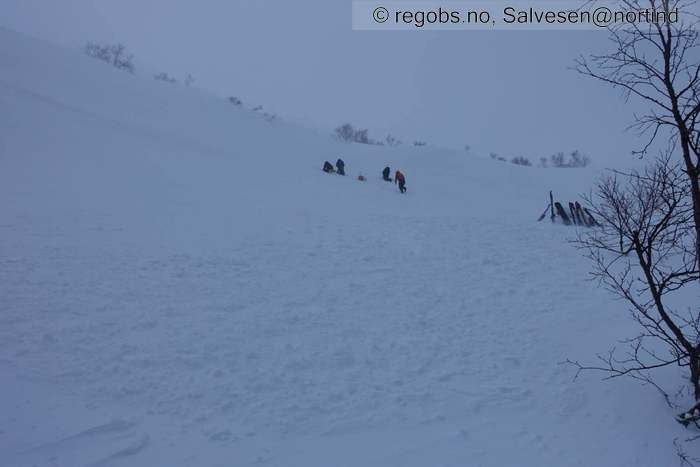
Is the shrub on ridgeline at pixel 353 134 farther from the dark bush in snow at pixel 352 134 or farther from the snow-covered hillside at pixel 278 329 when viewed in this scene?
the snow-covered hillside at pixel 278 329

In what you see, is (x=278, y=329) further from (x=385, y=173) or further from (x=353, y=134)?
(x=353, y=134)

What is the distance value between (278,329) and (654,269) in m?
5.49

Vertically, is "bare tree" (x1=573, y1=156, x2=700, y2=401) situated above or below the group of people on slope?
below

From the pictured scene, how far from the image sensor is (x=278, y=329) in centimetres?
750

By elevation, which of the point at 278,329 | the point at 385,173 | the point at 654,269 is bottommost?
the point at 278,329

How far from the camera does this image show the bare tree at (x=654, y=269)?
14.8ft

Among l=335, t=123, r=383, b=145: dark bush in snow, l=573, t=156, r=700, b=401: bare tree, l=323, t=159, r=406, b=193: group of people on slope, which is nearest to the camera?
l=573, t=156, r=700, b=401: bare tree

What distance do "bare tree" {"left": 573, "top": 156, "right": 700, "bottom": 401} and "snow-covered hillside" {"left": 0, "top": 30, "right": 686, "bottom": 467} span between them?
62cm

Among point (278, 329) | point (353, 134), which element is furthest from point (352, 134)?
point (278, 329)

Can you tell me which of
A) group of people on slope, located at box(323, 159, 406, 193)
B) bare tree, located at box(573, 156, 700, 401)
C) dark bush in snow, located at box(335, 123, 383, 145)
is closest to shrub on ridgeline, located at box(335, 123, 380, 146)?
dark bush in snow, located at box(335, 123, 383, 145)

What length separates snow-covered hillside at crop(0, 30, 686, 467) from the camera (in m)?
5.24

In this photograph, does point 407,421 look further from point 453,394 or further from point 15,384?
point 15,384

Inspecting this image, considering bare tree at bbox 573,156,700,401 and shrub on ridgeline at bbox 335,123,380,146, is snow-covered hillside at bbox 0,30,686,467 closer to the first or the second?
bare tree at bbox 573,156,700,401

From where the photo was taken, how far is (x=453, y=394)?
634cm
